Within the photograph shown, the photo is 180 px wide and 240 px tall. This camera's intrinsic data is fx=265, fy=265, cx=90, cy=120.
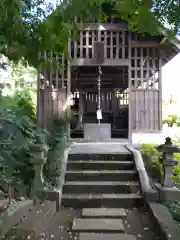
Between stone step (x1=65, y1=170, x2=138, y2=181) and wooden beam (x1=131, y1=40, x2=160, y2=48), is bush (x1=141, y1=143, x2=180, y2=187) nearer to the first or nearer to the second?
stone step (x1=65, y1=170, x2=138, y2=181)

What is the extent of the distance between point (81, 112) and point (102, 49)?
3.99 meters

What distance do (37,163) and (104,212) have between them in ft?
4.83

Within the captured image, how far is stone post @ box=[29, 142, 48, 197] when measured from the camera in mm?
4758

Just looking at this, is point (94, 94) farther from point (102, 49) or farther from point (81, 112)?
point (102, 49)

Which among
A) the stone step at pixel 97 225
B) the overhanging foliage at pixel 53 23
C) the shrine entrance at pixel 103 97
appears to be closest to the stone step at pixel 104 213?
the stone step at pixel 97 225

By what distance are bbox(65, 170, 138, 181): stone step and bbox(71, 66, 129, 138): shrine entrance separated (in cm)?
557

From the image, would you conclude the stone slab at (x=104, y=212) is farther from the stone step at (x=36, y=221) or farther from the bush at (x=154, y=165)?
the bush at (x=154, y=165)

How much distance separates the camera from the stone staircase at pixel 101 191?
13.2ft

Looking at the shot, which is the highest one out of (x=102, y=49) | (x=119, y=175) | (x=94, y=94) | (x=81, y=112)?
(x=102, y=49)

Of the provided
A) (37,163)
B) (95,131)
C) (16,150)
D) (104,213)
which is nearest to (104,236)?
(104,213)

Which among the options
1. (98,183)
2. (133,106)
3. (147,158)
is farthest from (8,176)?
(133,106)

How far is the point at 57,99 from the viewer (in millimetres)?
9398

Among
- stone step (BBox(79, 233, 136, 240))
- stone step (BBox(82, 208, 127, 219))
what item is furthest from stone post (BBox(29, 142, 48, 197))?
stone step (BBox(79, 233, 136, 240))

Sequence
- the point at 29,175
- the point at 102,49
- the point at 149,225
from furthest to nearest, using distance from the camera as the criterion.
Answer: the point at 102,49 < the point at 29,175 < the point at 149,225
